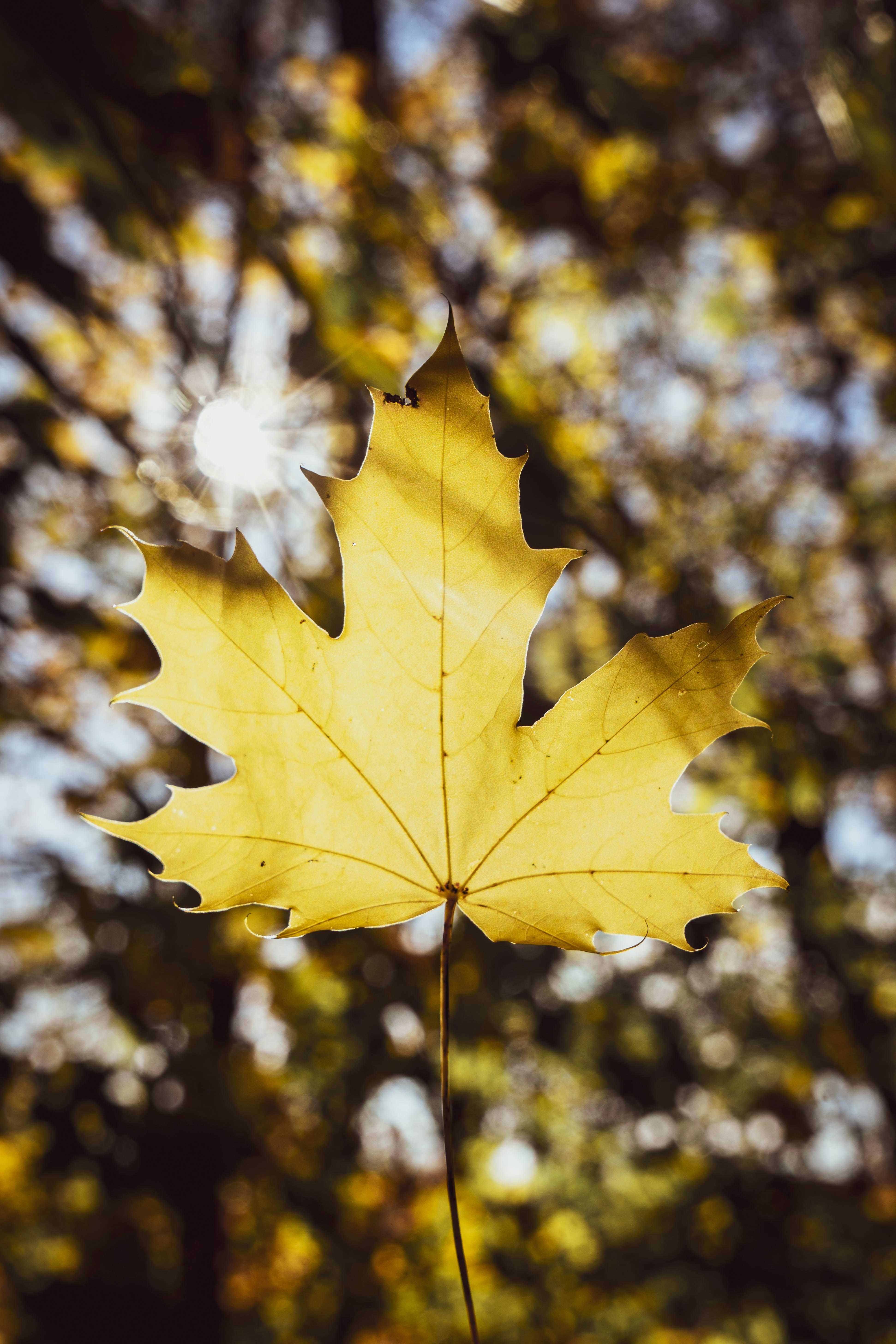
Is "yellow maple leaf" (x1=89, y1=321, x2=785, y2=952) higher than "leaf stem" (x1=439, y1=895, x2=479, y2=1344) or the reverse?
higher

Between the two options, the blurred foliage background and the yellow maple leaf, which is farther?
the blurred foliage background

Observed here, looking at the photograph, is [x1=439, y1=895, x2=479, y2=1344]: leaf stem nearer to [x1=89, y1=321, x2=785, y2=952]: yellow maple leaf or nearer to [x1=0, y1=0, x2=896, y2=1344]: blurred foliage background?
[x1=89, y1=321, x2=785, y2=952]: yellow maple leaf

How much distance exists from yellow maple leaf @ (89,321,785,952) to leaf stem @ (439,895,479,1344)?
0.44 ft

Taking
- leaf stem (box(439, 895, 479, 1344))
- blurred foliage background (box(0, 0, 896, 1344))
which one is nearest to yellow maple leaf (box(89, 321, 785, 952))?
leaf stem (box(439, 895, 479, 1344))

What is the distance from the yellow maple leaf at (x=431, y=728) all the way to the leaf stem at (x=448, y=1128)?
0.44ft

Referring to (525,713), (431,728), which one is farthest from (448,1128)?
(525,713)

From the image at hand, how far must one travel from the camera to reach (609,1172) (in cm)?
548

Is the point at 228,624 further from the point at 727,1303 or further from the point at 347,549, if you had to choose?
the point at 727,1303

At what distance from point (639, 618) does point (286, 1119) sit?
4.36 m

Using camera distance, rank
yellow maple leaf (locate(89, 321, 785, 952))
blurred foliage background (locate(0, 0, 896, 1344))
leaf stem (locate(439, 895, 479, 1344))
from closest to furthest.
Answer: leaf stem (locate(439, 895, 479, 1344))
yellow maple leaf (locate(89, 321, 785, 952))
blurred foliage background (locate(0, 0, 896, 1344))

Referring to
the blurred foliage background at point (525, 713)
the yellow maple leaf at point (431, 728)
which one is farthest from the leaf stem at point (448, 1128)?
the blurred foliage background at point (525, 713)

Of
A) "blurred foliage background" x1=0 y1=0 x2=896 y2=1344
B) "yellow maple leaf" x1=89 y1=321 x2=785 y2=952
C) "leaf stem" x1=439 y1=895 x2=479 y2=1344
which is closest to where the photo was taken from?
"leaf stem" x1=439 y1=895 x2=479 y2=1344

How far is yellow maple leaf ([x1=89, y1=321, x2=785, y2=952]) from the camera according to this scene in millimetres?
764

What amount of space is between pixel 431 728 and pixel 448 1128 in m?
0.40
